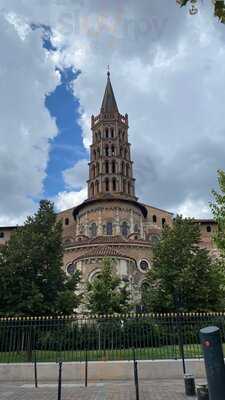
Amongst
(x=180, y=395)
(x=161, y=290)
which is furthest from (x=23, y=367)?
(x=161, y=290)

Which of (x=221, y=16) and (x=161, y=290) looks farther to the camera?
(x=161, y=290)

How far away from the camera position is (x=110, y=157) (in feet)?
232

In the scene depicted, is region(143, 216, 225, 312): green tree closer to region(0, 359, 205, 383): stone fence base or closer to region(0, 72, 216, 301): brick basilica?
region(0, 72, 216, 301): brick basilica

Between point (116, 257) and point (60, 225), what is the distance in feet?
44.3

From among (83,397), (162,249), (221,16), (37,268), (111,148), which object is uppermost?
(111,148)

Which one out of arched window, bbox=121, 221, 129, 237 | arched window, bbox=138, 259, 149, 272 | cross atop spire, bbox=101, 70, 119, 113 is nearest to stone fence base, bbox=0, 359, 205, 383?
arched window, bbox=138, 259, 149, 272

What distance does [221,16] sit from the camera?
12.3ft

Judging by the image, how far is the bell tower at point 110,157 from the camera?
2689 inches

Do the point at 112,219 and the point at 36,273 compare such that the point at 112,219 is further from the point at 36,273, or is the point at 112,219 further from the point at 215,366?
the point at 215,366

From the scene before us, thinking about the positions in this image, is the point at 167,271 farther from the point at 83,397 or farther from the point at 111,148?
the point at 111,148

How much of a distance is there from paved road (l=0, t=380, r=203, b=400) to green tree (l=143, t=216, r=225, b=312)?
51.6 ft

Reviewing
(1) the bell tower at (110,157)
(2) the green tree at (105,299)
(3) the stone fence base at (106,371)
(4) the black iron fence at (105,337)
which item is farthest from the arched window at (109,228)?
(3) the stone fence base at (106,371)

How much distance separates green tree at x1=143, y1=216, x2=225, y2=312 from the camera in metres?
28.4

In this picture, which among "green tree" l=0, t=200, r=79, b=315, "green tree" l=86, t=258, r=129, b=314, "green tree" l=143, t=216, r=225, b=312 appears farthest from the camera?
"green tree" l=143, t=216, r=225, b=312
